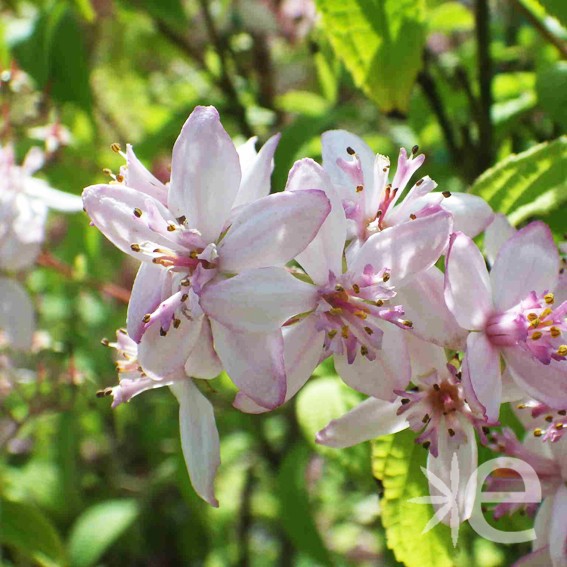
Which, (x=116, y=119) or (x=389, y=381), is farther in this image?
(x=116, y=119)

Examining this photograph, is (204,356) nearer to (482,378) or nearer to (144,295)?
(144,295)

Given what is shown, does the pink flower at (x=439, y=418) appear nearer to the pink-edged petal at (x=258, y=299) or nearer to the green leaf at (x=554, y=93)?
the pink-edged petal at (x=258, y=299)

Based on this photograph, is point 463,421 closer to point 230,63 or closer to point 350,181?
point 350,181

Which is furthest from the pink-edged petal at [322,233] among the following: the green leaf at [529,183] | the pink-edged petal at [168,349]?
the green leaf at [529,183]

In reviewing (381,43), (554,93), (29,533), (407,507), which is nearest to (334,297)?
(407,507)

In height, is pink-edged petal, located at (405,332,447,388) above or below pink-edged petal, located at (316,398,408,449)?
above

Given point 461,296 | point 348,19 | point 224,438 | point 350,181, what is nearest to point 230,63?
point 224,438

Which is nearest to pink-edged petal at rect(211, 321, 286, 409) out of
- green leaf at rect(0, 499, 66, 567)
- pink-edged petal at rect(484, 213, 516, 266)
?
pink-edged petal at rect(484, 213, 516, 266)

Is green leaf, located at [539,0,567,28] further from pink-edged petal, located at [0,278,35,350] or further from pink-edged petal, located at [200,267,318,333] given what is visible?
pink-edged petal, located at [0,278,35,350]
